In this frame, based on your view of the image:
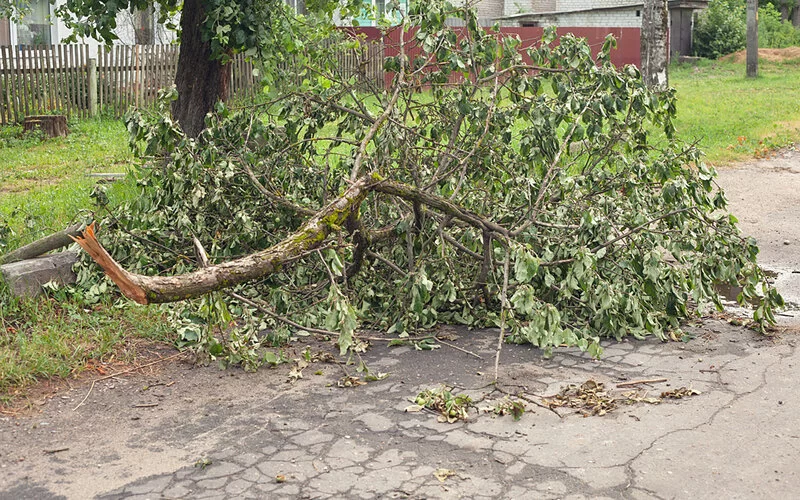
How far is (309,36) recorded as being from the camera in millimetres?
8992

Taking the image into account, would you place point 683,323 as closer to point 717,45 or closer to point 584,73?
point 584,73

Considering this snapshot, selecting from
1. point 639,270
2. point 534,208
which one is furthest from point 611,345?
point 534,208

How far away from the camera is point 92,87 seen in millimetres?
16562

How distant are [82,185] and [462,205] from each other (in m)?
5.02

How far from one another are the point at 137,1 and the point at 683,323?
511 centimetres

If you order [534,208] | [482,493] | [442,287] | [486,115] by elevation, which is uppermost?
[486,115]

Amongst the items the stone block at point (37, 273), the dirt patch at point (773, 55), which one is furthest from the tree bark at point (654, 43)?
the dirt patch at point (773, 55)

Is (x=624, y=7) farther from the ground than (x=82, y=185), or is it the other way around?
(x=624, y=7)

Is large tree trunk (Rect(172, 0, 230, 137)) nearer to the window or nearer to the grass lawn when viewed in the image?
the grass lawn

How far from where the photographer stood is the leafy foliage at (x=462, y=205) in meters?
6.28

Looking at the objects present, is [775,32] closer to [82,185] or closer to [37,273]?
[82,185]

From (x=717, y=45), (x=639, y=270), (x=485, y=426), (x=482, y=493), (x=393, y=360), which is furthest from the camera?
(x=717, y=45)

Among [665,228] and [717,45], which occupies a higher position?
[717,45]

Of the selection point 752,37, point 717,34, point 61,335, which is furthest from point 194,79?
point 717,34
